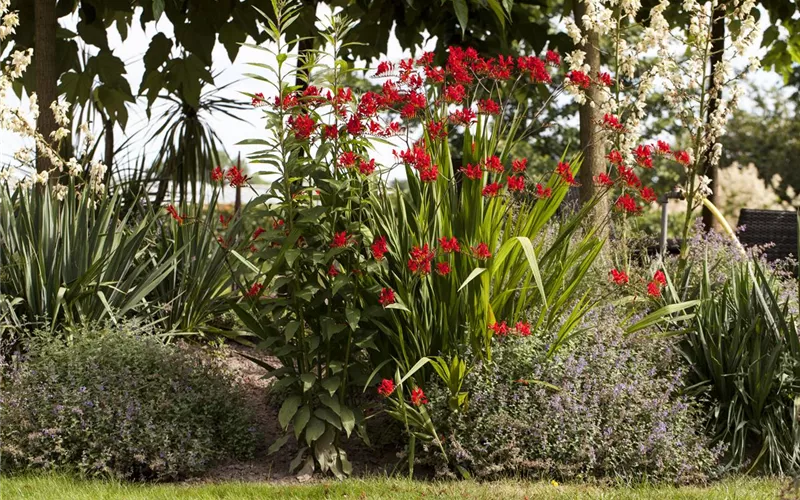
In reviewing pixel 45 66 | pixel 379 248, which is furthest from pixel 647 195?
pixel 45 66

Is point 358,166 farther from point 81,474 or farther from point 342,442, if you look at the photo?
point 81,474

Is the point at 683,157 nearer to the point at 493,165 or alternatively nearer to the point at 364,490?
the point at 493,165

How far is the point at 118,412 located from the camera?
479 cm

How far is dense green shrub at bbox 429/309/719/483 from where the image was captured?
4.54m

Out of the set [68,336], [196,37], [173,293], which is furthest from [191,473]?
[196,37]

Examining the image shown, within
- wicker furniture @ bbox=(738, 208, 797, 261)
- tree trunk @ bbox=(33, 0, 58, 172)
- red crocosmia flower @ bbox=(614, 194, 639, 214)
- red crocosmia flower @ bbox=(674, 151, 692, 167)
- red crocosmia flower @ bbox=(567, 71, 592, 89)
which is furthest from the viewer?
wicker furniture @ bbox=(738, 208, 797, 261)

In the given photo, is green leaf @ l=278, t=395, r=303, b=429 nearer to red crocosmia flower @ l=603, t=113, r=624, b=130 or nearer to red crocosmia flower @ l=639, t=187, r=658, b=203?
red crocosmia flower @ l=639, t=187, r=658, b=203

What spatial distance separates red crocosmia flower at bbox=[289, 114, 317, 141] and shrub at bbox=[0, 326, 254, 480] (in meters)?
1.50

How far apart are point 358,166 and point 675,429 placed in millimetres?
2080

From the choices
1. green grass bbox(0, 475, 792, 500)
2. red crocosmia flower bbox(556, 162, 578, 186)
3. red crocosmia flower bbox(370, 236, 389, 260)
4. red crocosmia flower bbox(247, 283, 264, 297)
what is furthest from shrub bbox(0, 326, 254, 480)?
red crocosmia flower bbox(556, 162, 578, 186)

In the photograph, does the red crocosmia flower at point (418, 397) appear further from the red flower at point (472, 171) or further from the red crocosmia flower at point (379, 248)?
the red flower at point (472, 171)

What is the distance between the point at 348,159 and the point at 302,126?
27 cm

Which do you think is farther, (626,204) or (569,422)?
(626,204)

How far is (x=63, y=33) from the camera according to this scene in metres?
7.44
